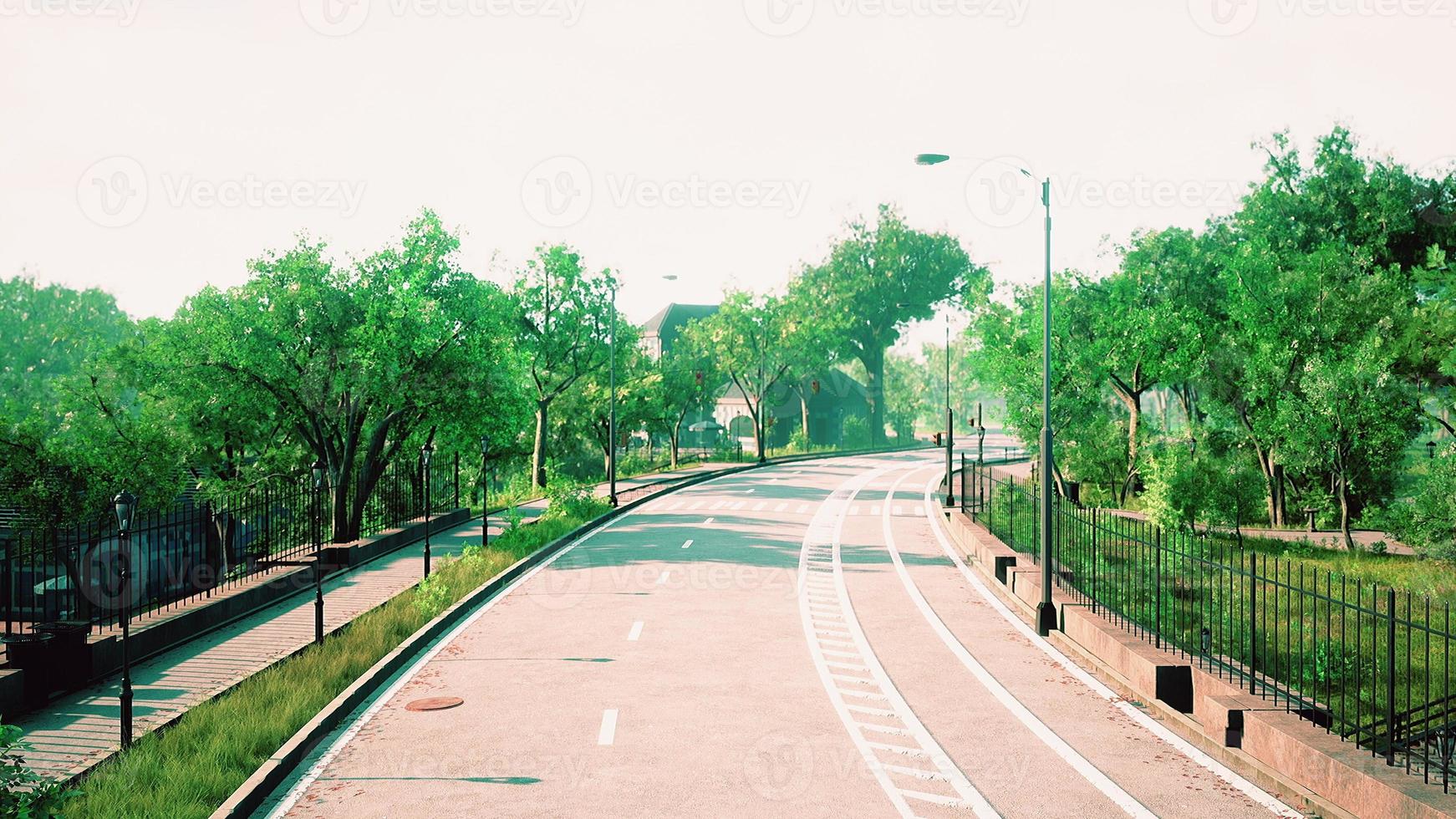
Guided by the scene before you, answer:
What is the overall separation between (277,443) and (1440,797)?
3665 cm

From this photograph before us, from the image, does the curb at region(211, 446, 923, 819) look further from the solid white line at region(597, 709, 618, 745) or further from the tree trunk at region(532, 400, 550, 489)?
the tree trunk at region(532, 400, 550, 489)

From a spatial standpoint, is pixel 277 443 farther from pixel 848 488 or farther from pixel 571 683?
pixel 571 683

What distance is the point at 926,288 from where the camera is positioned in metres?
96.9

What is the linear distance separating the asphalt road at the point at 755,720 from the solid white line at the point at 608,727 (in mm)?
49

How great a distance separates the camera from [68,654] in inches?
516

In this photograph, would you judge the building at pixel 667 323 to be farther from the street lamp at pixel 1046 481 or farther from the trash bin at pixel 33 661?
the trash bin at pixel 33 661

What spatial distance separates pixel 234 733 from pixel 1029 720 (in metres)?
8.94

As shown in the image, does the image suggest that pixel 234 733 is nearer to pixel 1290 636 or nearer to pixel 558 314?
pixel 1290 636

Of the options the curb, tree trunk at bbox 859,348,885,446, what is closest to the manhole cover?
the curb

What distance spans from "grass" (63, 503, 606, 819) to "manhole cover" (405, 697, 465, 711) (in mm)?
1011

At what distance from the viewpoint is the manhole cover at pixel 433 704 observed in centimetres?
1253

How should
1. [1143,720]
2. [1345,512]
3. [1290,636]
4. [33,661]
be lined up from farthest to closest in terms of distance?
[1345,512], [1290,636], [33,661], [1143,720]

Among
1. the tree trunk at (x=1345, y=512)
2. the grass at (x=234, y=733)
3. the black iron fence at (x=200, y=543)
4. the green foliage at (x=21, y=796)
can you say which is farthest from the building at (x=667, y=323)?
the green foliage at (x=21, y=796)

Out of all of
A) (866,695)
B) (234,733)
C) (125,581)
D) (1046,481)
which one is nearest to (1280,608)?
(1046,481)
